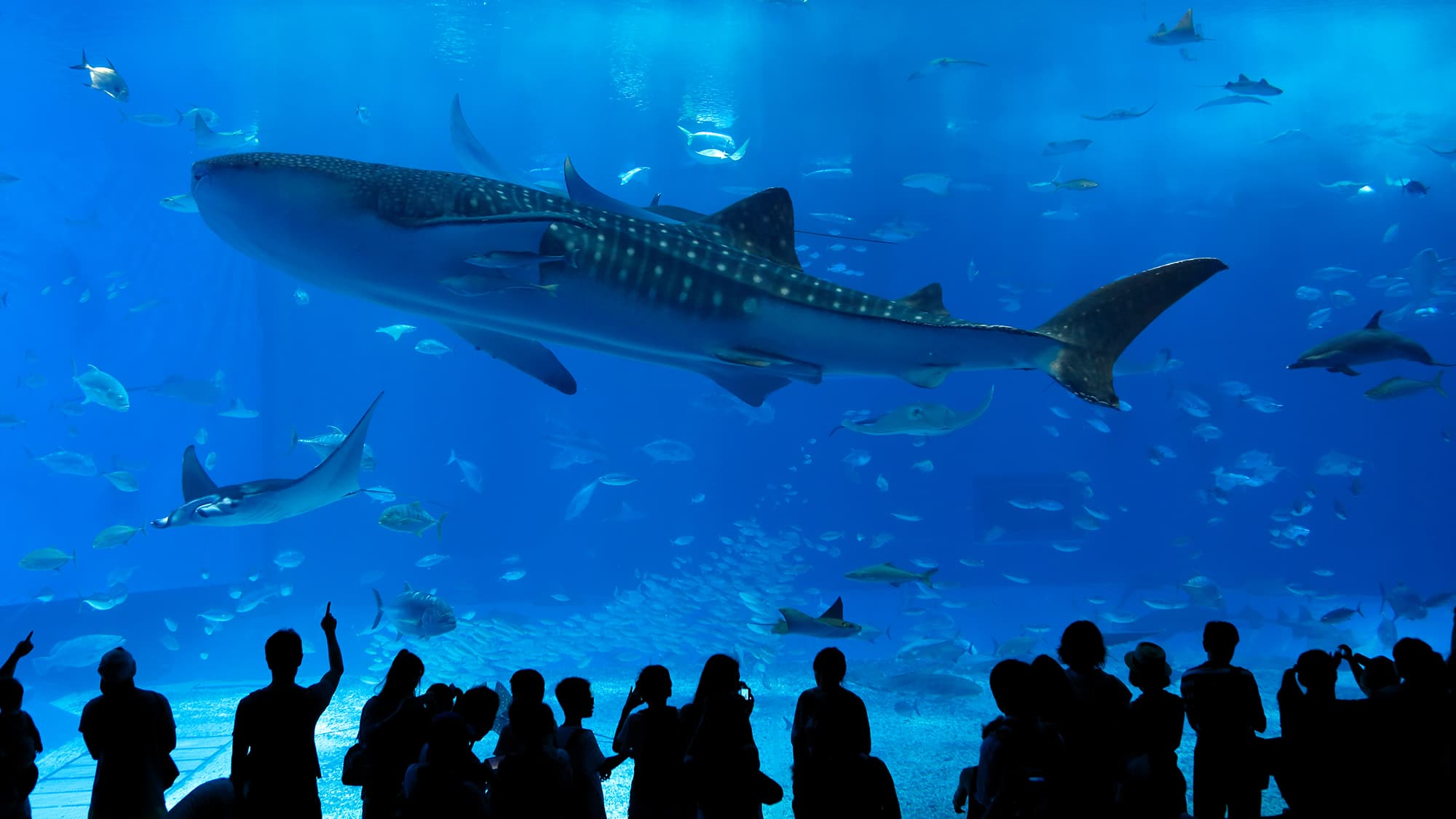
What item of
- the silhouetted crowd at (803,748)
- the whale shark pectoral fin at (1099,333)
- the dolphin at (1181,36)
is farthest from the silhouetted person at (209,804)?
the dolphin at (1181,36)

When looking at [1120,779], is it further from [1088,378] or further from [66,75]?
[66,75]

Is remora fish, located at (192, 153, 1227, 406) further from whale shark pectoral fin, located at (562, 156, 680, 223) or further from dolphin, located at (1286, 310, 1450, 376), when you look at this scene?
dolphin, located at (1286, 310, 1450, 376)

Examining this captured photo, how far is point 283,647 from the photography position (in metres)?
2.25

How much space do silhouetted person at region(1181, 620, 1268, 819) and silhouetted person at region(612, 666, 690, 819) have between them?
1664 mm

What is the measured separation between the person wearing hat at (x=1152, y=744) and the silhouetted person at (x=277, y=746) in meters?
2.40

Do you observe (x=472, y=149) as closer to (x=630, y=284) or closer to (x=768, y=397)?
(x=768, y=397)

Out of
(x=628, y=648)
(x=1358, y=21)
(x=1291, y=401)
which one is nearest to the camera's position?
(x=628, y=648)

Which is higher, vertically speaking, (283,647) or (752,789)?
(283,647)

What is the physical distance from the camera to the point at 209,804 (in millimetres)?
2223

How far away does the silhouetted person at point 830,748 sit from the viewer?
2230 mm

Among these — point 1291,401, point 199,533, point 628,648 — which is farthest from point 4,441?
point 1291,401

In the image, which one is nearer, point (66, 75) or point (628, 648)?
point (628, 648)

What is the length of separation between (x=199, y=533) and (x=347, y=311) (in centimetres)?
894

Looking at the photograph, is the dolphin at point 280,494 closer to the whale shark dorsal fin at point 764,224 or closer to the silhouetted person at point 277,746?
the silhouetted person at point 277,746
